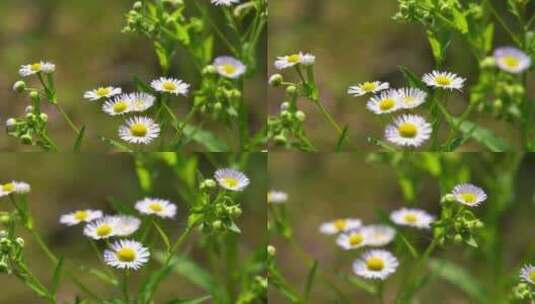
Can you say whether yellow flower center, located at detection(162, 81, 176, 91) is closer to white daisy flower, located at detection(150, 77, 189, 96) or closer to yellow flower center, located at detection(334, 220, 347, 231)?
white daisy flower, located at detection(150, 77, 189, 96)

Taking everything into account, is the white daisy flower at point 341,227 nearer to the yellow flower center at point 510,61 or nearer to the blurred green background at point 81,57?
the blurred green background at point 81,57

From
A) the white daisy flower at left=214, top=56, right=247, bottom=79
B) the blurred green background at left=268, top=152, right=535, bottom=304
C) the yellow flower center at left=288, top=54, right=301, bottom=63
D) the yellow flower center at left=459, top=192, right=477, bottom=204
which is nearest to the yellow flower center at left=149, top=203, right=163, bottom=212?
the white daisy flower at left=214, top=56, right=247, bottom=79

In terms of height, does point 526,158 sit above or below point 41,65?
below

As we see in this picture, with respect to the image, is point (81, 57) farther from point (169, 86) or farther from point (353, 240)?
point (353, 240)

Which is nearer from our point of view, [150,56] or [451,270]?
[451,270]

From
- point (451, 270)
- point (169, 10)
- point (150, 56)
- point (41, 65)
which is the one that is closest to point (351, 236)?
point (451, 270)

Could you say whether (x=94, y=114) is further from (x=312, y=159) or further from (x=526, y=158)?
(x=526, y=158)

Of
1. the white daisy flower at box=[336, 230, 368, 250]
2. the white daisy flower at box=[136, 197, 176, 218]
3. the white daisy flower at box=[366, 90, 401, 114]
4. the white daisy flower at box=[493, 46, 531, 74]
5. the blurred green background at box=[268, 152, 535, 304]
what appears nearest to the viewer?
the white daisy flower at box=[493, 46, 531, 74]
